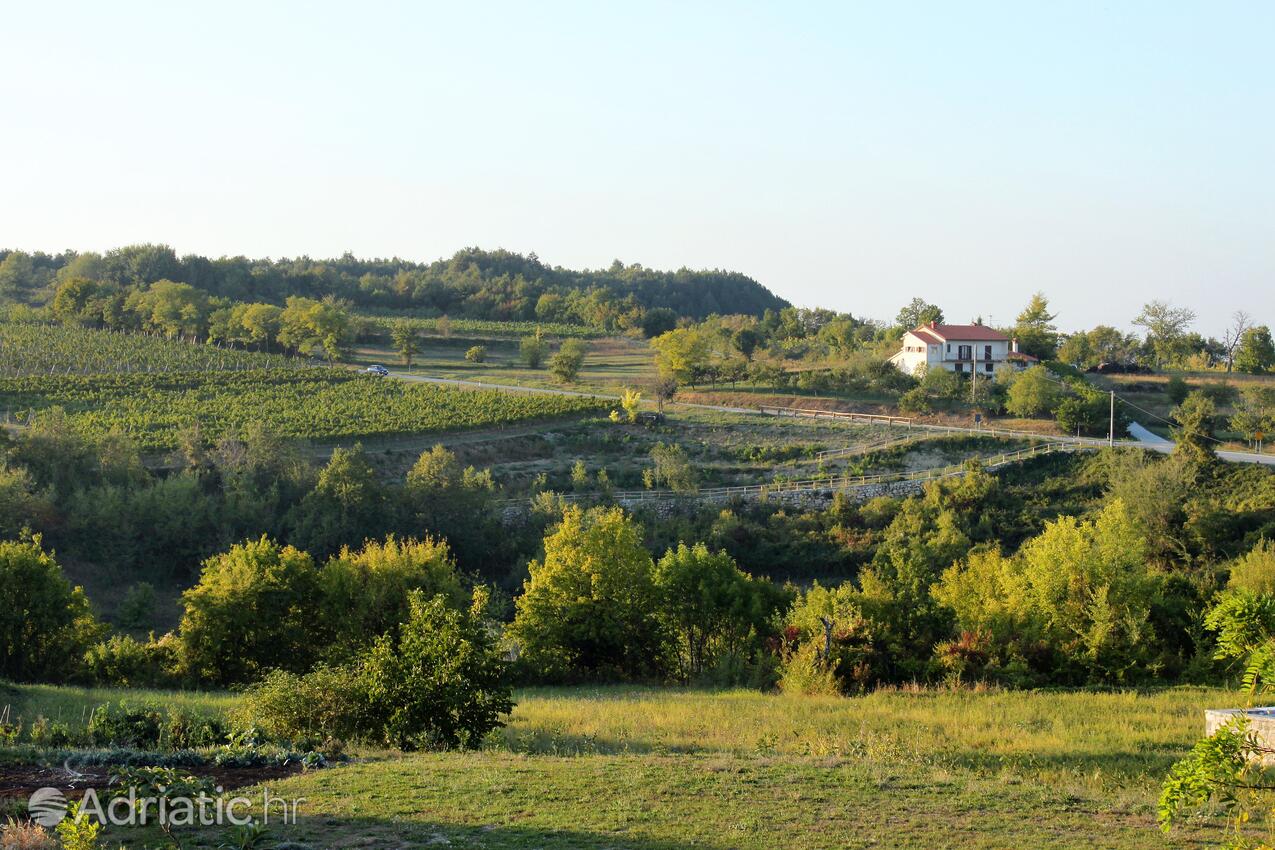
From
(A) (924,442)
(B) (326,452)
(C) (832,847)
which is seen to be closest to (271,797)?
(C) (832,847)

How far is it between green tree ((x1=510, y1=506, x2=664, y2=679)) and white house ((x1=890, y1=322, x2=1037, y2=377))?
4853cm

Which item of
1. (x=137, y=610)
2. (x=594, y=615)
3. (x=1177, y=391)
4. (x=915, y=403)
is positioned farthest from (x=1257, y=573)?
(x=1177, y=391)

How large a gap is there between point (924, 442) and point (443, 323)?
180ft

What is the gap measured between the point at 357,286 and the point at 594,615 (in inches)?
4136

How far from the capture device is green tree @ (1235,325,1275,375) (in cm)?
7606

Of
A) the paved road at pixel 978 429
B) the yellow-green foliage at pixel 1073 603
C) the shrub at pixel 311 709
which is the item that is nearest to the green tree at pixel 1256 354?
the paved road at pixel 978 429

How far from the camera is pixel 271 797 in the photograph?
1079cm

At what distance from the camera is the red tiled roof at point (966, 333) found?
7375cm

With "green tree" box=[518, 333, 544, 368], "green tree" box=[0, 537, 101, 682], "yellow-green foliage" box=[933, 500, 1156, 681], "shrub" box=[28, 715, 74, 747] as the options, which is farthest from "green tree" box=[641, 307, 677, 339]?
"shrub" box=[28, 715, 74, 747]

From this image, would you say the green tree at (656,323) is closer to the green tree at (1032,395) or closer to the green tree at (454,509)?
the green tree at (1032,395)

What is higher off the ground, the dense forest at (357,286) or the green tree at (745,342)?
the dense forest at (357,286)

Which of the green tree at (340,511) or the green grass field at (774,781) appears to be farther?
the green tree at (340,511)

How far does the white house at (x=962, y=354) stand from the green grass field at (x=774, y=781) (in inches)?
2210

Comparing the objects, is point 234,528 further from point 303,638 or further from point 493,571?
point 303,638
